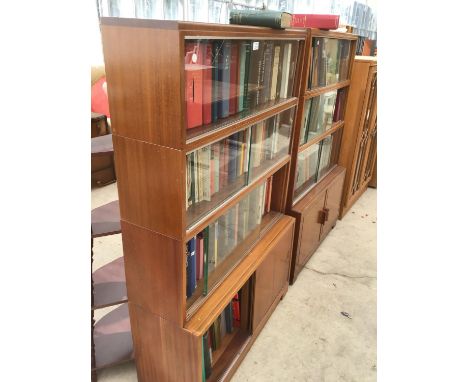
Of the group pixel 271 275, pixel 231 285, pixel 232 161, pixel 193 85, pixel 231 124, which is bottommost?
pixel 271 275

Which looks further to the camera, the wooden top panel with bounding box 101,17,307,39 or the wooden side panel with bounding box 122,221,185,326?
the wooden side panel with bounding box 122,221,185,326

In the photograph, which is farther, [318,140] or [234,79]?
[318,140]

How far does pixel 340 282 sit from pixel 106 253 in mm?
1825

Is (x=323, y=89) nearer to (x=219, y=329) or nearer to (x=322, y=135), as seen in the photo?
(x=322, y=135)

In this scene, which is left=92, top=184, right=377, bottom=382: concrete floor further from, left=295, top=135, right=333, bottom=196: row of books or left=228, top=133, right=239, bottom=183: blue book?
left=228, top=133, right=239, bottom=183: blue book

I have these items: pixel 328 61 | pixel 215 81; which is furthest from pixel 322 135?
pixel 215 81

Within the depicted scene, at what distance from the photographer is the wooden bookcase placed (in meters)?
2.85

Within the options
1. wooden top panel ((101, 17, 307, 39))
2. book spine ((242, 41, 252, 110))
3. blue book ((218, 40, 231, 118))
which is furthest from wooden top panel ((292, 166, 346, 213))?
wooden top panel ((101, 17, 307, 39))

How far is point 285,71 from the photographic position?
70.9 inches

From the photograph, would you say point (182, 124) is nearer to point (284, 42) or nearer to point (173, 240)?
point (173, 240)

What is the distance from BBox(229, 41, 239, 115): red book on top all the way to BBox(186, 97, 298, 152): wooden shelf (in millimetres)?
43

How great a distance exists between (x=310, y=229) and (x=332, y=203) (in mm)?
513
